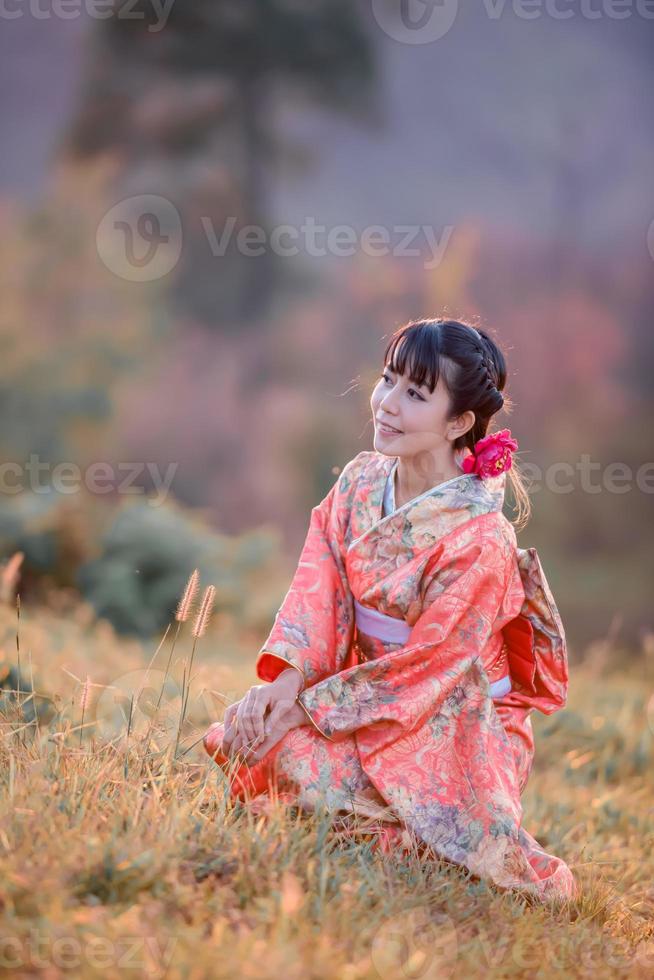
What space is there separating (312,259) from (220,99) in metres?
2.28

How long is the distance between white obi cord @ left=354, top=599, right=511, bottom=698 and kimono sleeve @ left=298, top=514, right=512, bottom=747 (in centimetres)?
7

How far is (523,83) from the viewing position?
1127 centimetres

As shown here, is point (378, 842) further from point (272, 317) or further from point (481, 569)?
point (272, 317)

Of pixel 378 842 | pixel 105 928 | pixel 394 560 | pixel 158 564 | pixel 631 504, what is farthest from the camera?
pixel 631 504

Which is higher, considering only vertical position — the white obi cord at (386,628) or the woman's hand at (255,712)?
the white obi cord at (386,628)

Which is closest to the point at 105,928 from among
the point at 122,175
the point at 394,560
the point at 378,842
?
the point at 378,842

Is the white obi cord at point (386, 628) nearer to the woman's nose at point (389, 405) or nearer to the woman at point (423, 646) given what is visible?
the woman at point (423, 646)

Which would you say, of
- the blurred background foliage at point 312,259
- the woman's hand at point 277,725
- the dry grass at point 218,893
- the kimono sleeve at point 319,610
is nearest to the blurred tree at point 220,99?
the blurred background foliage at point 312,259

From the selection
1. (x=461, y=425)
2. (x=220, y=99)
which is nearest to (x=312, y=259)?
(x=220, y=99)

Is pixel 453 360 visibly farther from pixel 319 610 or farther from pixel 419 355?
pixel 319 610

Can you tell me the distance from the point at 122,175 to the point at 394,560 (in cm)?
1007

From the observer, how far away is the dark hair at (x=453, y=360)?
2.39 meters

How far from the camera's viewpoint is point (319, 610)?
248 centimetres

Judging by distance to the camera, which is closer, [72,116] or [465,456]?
[465,456]
